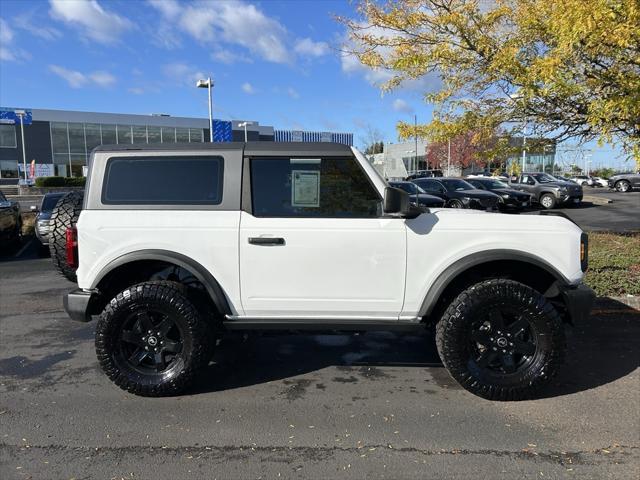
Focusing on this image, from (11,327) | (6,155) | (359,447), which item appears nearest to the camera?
(359,447)

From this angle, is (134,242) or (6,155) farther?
(6,155)

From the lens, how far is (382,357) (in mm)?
4715

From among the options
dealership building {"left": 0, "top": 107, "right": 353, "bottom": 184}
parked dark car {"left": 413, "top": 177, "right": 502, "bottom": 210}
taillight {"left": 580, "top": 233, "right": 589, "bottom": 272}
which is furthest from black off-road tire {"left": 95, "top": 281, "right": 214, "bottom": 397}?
dealership building {"left": 0, "top": 107, "right": 353, "bottom": 184}

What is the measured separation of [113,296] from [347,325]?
77.5 inches

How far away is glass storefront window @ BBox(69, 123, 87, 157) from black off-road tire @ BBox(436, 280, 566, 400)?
54.9 m

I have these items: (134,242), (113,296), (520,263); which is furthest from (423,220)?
(113,296)

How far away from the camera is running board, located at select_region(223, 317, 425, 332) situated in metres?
3.85

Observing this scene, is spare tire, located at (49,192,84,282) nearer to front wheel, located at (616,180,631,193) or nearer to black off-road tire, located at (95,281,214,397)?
black off-road tire, located at (95,281,214,397)

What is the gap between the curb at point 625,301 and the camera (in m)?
6.01

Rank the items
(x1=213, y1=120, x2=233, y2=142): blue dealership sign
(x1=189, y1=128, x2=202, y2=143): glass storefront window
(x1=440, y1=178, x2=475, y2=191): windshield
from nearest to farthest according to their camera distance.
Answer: (x1=440, y1=178, x2=475, y2=191): windshield, (x1=213, y1=120, x2=233, y2=142): blue dealership sign, (x1=189, y1=128, x2=202, y2=143): glass storefront window

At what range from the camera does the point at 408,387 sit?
4051mm

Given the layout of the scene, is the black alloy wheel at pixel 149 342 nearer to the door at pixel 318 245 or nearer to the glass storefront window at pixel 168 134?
the door at pixel 318 245

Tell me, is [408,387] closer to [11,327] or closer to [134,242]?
[134,242]

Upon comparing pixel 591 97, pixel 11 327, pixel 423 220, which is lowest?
pixel 11 327
